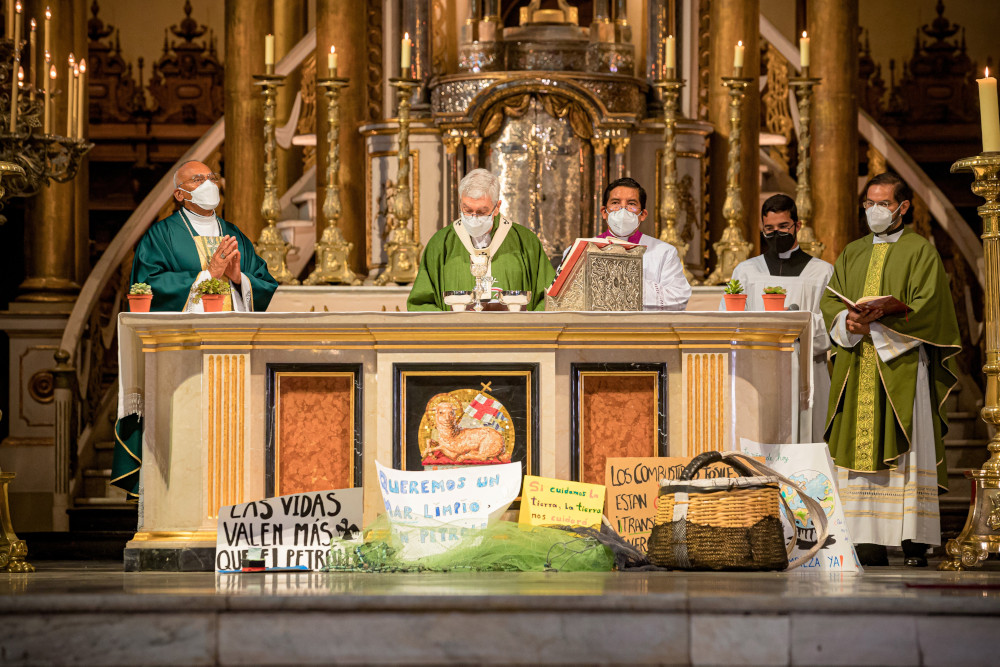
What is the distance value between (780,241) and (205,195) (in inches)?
118

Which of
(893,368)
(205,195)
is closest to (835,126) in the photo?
(893,368)

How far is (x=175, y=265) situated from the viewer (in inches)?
286

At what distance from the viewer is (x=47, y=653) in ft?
15.4

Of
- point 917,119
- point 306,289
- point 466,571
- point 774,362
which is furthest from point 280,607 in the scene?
point 917,119

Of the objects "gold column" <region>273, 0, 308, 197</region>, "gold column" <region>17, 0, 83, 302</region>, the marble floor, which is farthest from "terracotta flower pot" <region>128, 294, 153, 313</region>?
"gold column" <region>273, 0, 308, 197</region>

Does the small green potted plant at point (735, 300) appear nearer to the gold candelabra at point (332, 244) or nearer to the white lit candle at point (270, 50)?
the gold candelabra at point (332, 244)

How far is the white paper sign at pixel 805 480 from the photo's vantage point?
6148 mm

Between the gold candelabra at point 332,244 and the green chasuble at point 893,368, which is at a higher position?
the gold candelabra at point 332,244

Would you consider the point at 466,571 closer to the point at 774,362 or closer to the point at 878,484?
the point at 774,362

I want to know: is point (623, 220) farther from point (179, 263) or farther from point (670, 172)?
point (670, 172)

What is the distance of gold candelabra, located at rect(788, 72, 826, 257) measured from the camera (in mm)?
9281

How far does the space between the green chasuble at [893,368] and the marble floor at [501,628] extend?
2701mm

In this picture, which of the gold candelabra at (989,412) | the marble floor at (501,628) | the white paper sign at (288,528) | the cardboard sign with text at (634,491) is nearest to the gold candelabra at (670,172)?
the gold candelabra at (989,412)

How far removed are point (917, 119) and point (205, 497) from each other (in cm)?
1006
